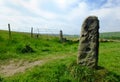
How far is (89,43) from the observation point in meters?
12.3

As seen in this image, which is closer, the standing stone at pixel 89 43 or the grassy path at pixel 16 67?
the standing stone at pixel 89 43

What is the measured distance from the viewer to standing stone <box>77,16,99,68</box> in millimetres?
12117

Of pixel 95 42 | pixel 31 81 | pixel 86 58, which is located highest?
pixel 95 42

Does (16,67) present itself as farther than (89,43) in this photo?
Yes

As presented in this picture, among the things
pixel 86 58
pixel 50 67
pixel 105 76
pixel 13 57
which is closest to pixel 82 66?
pixel 86 58

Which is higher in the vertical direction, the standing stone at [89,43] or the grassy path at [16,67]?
the standing stone at [89,43]

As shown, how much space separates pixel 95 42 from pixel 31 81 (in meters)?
3.49

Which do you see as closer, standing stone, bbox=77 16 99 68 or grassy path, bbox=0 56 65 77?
standing stone, bbox=77 16 99 68

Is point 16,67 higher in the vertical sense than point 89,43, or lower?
lower

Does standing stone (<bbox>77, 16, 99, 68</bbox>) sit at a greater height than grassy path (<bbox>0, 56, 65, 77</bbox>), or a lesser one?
greater

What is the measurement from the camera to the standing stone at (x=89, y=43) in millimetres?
12117

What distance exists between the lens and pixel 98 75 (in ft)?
37.4

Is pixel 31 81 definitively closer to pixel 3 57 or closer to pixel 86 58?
pixel 86 58

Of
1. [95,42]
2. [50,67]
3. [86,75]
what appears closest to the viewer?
[86,75]
